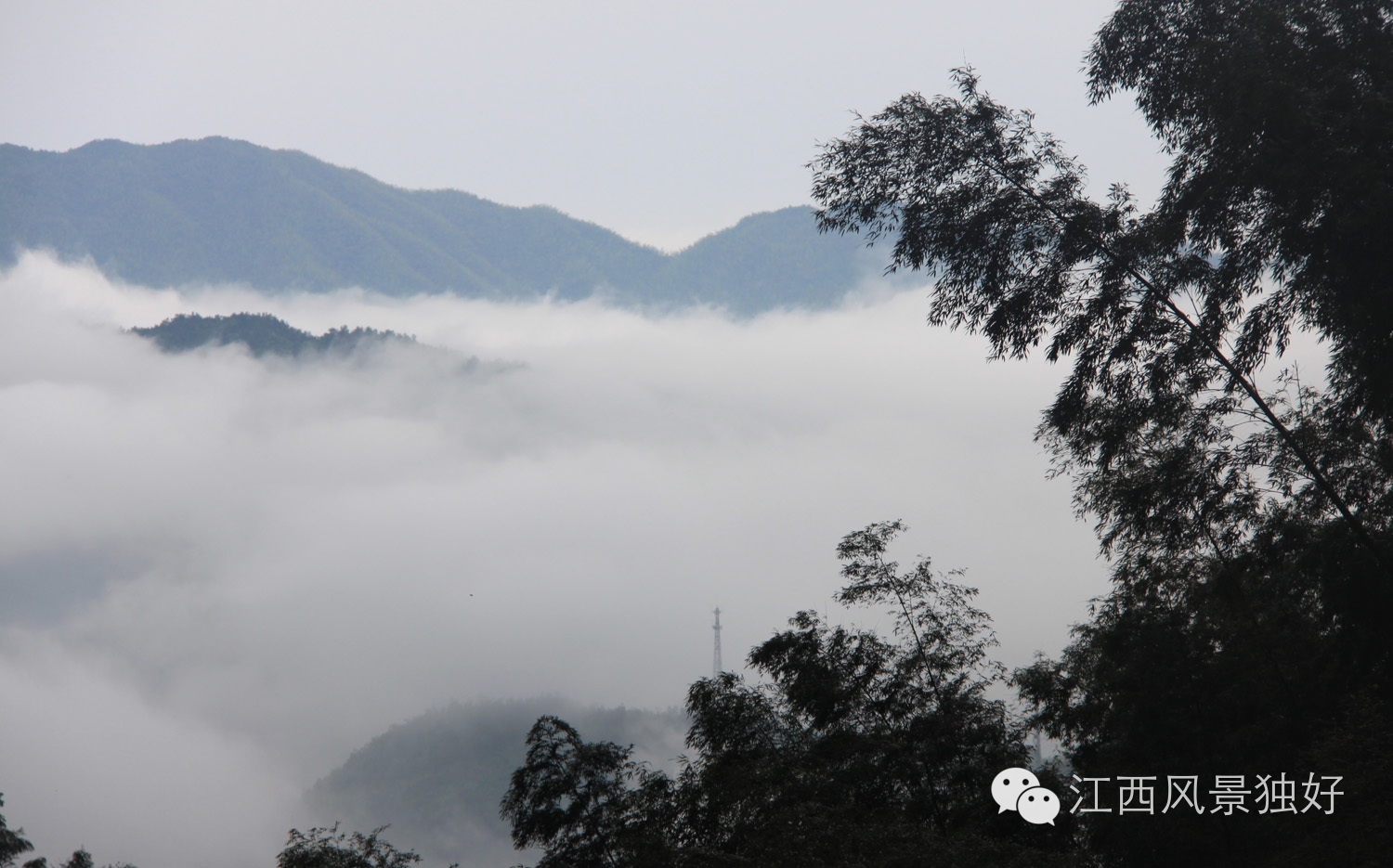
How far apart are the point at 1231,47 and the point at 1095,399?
561 cm

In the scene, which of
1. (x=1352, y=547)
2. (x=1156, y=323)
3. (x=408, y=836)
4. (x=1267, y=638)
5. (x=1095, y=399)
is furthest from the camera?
(x=408, y=836)

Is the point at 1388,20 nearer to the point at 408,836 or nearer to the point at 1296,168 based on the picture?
the point at 1296,168

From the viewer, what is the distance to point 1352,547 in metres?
14.6

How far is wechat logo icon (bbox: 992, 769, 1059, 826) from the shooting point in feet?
57.6

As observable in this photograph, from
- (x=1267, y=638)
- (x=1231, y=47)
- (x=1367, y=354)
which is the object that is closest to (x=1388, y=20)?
(x=1231, y=47)

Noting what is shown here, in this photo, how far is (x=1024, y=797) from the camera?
17.6 m

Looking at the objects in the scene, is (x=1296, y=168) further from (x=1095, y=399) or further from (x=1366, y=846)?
(x=1366, y=846)

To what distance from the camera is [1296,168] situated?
12172 millimetres

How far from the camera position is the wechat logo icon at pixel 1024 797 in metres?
17.6

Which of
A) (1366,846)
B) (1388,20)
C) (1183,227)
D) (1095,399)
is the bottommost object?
(1366,846)

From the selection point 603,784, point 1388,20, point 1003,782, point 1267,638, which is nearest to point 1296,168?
point 1388,20

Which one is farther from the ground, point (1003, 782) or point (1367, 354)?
point (1367, 354)

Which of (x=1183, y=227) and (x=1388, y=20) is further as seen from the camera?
(x=1183, y=227)

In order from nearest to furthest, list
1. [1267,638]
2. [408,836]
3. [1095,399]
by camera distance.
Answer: [1095,399] → [1267,638] → [408,836]
